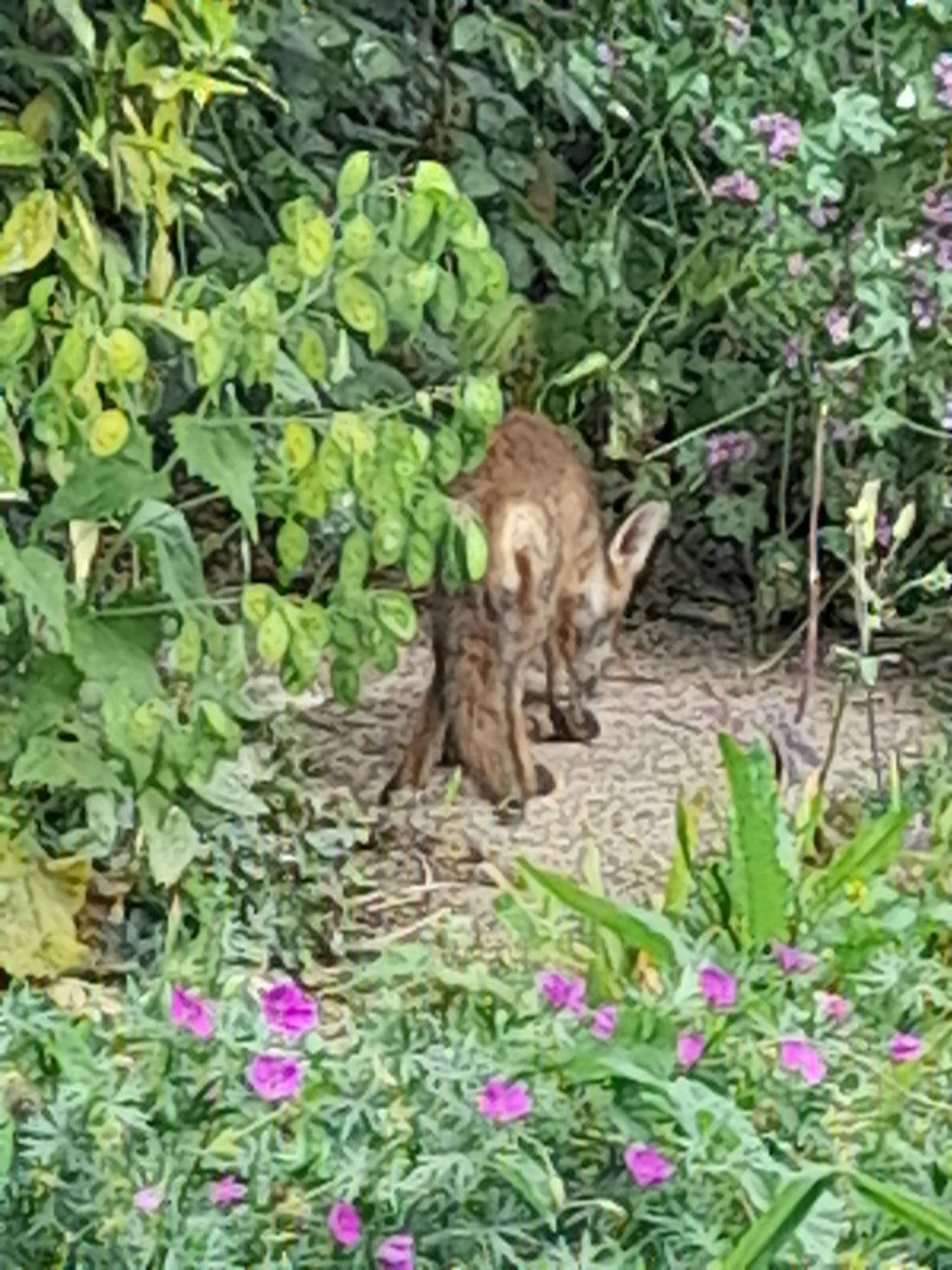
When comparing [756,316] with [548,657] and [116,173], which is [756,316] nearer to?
[548,657]

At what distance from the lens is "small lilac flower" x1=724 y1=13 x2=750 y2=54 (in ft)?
17.4

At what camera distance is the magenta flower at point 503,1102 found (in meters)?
2.76

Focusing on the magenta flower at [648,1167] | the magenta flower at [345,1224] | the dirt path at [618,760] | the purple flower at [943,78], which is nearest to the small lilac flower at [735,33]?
the purple flower at [943,78]

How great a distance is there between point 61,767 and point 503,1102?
4.51ft

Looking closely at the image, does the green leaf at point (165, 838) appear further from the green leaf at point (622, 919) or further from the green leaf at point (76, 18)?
the green leaf at point (76, 18)

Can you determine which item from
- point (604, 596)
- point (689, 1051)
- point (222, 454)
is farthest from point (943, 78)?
point (689, 1051)

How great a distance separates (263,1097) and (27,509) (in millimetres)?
1828

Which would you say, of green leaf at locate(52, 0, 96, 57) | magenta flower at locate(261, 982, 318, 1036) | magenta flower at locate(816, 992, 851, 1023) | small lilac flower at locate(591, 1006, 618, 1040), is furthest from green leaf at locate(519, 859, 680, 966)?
green leaf at locate(52, 0, 96, 57)

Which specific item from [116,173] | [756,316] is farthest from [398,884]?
[756,316]

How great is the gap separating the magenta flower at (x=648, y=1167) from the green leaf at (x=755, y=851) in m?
0.82

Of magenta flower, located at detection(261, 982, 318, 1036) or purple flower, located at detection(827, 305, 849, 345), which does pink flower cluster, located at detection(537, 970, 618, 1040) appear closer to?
magenta flower, located at detection(261, 982, 318, 1036)

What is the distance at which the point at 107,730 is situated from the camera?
3.93 m

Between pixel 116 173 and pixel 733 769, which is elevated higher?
pixel 116 173

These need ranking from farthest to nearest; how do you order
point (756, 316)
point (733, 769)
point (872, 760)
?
point (756, 316) < point (872, 760) < point (733, 769)
